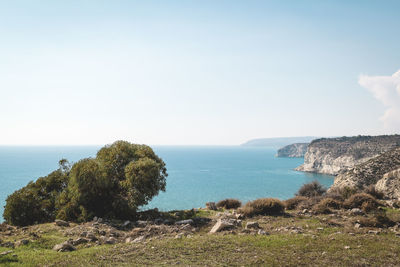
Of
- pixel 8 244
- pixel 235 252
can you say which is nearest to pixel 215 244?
pixel 235 252

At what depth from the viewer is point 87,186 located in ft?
64.6

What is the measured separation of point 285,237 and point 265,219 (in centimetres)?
450

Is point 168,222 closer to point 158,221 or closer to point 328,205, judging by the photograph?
point 158,221

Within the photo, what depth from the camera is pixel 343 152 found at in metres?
137

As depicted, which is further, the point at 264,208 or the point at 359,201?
the point at 359,201

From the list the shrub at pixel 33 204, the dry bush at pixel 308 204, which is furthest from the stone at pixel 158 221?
the dry bush at pixel 308 204

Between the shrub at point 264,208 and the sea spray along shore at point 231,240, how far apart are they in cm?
7

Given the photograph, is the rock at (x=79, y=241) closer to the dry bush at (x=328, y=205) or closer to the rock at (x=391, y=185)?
the dry bush at (x=328, y=205)

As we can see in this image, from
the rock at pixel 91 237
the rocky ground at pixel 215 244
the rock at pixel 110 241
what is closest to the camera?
the rocky ground at pixel 215 244

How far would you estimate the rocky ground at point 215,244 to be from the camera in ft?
32.4

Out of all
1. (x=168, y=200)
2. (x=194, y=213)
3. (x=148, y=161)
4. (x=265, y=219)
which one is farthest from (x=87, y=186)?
(x=168, y=200)

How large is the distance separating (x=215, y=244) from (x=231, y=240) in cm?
90

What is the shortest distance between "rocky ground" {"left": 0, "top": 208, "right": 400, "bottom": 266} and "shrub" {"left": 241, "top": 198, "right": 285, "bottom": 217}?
5.78 ft

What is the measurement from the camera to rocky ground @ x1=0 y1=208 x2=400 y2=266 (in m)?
9.88
